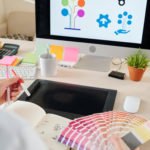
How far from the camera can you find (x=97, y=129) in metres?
0.80

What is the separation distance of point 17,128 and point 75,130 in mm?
323

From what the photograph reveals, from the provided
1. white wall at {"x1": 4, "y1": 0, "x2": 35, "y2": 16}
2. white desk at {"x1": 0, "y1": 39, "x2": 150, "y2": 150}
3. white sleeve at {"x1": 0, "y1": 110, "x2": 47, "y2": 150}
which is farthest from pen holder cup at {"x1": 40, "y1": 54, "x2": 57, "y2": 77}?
white wall at {"x1": 4, "y1": 0, "x2": 35, "y2": 16}

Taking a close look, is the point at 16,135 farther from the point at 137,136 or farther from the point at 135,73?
the point at 135,73

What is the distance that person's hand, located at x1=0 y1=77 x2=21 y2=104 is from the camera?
0.99 m

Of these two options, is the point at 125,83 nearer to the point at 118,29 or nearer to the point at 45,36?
the point at 118,29

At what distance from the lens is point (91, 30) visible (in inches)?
49.2

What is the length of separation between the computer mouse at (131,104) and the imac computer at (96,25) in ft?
0.94

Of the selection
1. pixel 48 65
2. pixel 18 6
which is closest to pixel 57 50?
pixel 48 65

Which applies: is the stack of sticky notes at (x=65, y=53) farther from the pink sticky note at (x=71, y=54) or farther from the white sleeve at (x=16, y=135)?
the white sleeve at (x=16, y=135)

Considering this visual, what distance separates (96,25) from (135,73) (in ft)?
0.88

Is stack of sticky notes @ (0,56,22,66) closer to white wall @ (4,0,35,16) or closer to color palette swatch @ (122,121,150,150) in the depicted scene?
color palette swatch @ (122,121,150,150)

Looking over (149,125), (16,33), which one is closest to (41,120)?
(149,125)

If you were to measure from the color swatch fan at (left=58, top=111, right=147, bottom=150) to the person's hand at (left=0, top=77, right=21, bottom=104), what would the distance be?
29 centimetres

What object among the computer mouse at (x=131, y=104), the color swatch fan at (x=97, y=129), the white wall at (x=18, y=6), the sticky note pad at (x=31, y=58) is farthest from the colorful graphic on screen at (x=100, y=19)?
the white wall at (x=18, y=6)
